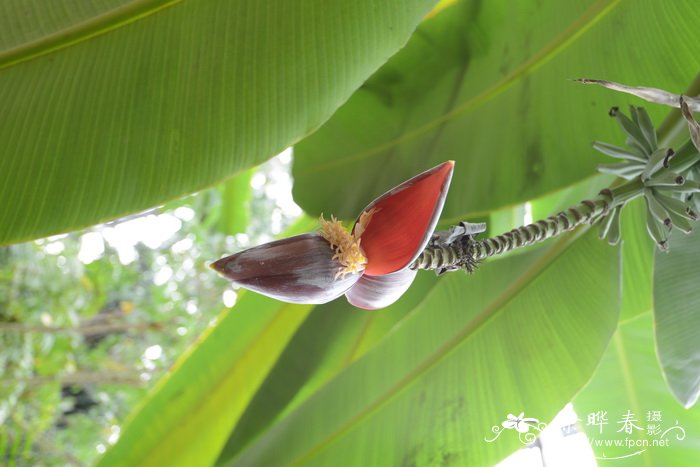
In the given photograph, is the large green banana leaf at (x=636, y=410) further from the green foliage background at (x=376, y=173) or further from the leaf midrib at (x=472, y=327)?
the leaf midrib at (x=472, y=327)

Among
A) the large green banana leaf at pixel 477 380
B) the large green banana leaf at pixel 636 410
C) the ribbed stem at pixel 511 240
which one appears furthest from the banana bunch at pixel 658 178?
the large green banana leaf at pixel 636 410

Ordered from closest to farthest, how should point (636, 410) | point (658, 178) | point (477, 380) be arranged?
point (658, 178) < point (477, 380) < point (636, 410)

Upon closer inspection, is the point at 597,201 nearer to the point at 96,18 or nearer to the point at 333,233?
the point at 333,233

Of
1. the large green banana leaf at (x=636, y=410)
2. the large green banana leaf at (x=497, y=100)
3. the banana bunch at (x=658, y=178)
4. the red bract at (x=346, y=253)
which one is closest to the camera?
the red bract at (x=346, y=253)

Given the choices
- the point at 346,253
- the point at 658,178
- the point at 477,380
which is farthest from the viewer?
the point at 477,380

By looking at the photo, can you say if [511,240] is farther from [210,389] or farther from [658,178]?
[210,389]

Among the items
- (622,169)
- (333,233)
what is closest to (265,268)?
(333,233)

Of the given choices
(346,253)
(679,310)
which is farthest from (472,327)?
(346,253)
